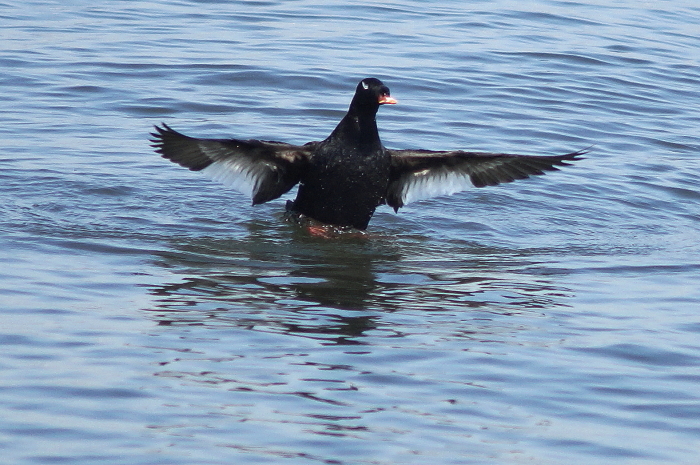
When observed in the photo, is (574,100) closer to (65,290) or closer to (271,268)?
(271,268)

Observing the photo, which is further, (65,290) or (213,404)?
(65,290)

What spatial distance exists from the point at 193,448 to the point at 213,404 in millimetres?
462

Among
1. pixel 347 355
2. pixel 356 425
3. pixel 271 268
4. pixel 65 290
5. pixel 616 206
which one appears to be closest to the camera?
pixel 356 425

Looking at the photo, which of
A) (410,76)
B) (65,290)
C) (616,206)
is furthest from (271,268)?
(410,76)

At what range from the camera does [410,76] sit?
45.0 feet

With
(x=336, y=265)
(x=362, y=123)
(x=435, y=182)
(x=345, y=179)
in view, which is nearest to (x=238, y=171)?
(x=345, y=179)

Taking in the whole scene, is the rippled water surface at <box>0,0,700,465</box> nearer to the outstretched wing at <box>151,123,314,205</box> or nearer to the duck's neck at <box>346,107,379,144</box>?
the outstretched wing at <box>151,123,314,205</box>

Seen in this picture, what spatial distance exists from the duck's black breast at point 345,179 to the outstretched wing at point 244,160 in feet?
0.44

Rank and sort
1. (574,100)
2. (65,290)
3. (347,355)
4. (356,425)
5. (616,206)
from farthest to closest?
(574,100) → (616,206) → (65,290) → (347,355) → (356,425)

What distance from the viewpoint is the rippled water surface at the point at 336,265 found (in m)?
4.86

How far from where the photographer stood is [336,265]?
25.2ft

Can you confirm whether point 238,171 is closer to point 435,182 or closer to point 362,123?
point 362,123

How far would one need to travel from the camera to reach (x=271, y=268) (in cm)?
745

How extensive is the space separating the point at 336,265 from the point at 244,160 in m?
1.25
